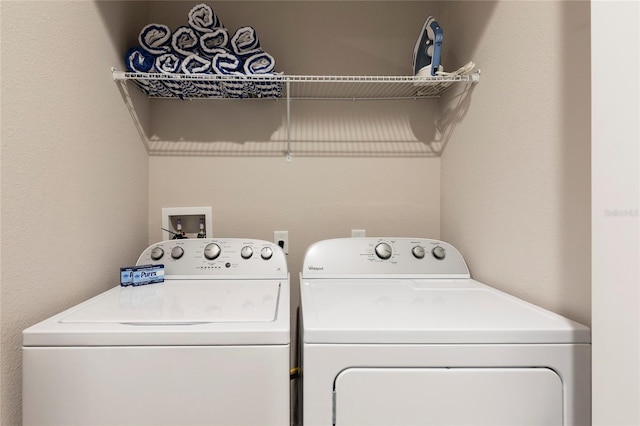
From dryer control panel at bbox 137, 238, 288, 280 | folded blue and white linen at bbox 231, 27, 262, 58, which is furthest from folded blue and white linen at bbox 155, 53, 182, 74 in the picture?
dryer control panel at bbox 137, 238, 288, 280

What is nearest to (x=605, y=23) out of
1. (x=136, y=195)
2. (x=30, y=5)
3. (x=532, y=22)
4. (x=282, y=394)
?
(x=532, y=22)

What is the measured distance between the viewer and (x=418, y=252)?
1448 mm

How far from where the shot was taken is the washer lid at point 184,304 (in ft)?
2.82

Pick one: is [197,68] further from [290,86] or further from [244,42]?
[290,86]

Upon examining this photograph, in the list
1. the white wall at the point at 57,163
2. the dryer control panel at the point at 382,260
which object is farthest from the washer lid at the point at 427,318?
the white wall at the point at 57,163

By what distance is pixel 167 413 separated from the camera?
76 cm

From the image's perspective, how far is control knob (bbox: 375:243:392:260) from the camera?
1.43 metres

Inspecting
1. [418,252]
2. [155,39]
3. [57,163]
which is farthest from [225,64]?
[418,252]

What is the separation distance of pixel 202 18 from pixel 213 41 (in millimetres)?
100

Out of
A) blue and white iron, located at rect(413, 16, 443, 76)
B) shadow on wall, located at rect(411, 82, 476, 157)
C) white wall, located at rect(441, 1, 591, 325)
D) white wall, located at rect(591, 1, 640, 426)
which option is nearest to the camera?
white wall, located at rect(591, 1, 640, 426)

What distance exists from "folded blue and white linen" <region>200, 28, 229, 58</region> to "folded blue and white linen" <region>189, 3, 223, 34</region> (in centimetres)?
3

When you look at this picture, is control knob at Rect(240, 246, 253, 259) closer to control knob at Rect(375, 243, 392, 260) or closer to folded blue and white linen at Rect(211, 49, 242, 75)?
control knob at Rect(375, 243, 392, 260)

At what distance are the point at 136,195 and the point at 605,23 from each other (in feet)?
5.44

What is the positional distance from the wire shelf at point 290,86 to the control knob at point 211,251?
67cm
